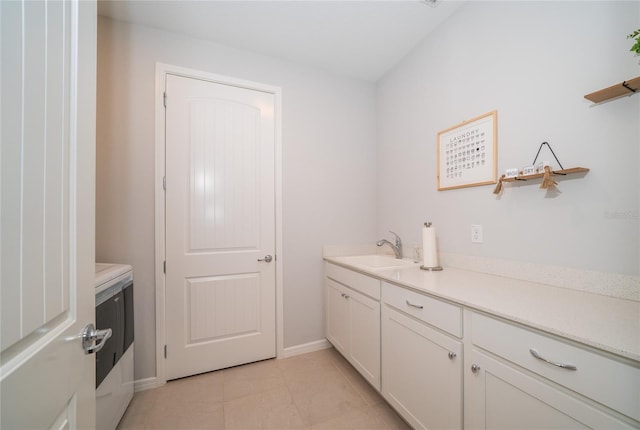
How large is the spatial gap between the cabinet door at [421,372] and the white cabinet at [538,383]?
0.07m

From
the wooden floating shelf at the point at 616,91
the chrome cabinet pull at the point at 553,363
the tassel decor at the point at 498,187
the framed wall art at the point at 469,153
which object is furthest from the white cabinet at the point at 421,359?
the wooden floating shelf at the point at 616,91

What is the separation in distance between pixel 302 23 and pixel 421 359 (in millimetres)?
2330

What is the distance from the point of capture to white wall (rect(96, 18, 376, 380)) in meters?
1.80

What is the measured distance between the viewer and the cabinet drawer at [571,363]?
2.21 feet

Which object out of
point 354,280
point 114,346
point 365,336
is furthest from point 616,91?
point 114,346

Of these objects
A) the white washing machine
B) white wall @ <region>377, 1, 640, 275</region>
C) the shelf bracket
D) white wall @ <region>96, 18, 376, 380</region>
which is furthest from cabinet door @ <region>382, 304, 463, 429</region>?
the white washing machine

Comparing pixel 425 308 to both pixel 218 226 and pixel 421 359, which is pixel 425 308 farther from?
pixel 218 226

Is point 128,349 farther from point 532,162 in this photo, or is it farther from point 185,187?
point 532,162

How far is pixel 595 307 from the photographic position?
969mm

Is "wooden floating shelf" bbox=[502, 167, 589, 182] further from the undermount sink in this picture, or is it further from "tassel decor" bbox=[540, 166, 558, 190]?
the undermount sink

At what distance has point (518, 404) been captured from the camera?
2.94 ft

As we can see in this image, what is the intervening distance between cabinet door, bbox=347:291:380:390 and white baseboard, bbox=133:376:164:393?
1433 mm

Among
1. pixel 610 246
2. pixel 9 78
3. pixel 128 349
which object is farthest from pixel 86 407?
pixel 610 246

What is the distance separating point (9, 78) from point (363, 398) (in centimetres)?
212
